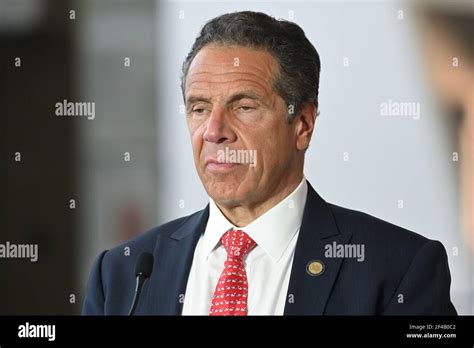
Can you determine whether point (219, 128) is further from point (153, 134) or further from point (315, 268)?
point (315, 268)

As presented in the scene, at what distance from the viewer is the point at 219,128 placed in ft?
8.82

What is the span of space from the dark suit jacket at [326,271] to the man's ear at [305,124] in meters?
0.15

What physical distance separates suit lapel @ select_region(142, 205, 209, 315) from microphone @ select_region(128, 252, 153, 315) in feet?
0.09

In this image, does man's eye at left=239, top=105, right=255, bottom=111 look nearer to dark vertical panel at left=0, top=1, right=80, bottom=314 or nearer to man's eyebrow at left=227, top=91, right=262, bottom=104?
man's eyebrow at left=227, top=91, right=262, bottom=104

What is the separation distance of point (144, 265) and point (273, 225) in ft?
1.48

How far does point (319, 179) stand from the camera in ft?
9.11

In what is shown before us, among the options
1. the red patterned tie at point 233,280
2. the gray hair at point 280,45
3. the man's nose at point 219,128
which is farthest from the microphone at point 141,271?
the gray hair at point 280,45

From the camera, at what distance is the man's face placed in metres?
2.69

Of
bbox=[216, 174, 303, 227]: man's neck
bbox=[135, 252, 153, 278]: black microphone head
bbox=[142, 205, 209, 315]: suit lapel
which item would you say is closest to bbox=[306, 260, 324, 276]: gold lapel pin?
bbox=[216, 174, 303, 227]: man's neck

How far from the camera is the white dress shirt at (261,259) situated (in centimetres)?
268

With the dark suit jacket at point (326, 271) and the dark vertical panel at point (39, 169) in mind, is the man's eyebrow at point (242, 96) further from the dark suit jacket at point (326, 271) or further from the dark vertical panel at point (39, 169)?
the dark vertical panel at point (39, 169)

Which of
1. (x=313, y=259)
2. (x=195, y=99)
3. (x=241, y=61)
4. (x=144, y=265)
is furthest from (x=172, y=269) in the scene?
(x=241, y=61)
